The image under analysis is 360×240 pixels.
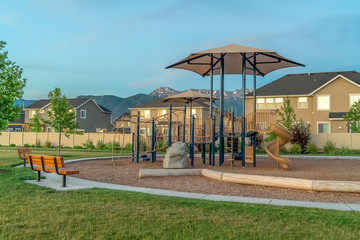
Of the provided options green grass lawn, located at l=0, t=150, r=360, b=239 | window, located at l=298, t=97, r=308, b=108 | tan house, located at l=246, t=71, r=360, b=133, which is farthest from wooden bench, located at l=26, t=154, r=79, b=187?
window, located at l=298, t=97, r=308, b=108

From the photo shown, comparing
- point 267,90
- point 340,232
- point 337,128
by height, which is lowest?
point 340,232

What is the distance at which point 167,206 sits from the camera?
24.2 feet

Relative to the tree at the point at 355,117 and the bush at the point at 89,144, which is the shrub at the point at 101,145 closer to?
the bush at the point at 89,144

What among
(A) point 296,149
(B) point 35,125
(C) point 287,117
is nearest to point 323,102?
(C) point 287,117

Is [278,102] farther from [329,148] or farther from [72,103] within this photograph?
[72,103]

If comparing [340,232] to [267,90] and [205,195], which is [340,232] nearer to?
[205,195]

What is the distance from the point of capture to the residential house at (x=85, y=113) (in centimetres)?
6098

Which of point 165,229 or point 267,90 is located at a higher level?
point 267,90

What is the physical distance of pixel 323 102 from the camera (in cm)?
3972

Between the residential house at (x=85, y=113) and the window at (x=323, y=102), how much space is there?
34136 mm

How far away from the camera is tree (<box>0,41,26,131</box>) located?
1323 cm

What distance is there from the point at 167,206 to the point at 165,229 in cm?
165

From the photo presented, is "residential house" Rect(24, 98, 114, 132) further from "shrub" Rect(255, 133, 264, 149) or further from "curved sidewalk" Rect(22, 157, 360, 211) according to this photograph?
"curved sidewalk" Rect(22, 157, 360, 211)

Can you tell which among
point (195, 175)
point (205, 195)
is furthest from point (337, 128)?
point (205, 195)
